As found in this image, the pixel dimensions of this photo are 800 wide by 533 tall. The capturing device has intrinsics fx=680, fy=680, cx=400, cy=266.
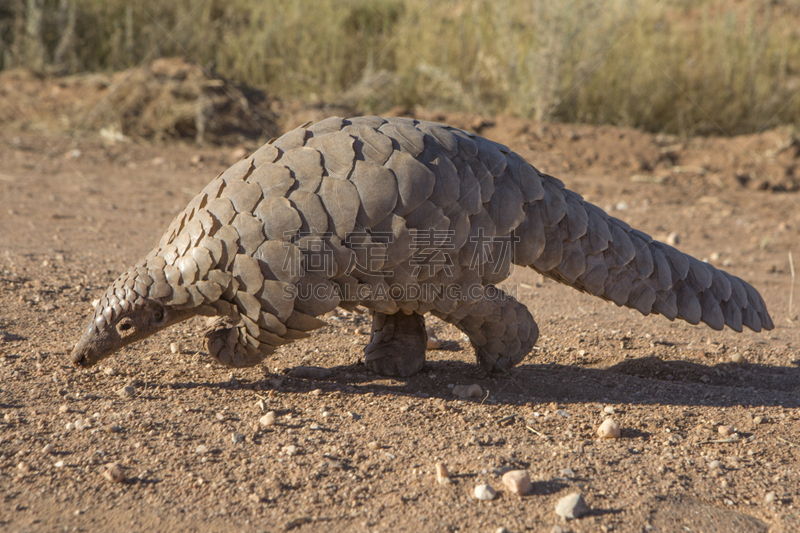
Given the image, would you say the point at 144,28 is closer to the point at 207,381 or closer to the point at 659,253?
the point at 207,381

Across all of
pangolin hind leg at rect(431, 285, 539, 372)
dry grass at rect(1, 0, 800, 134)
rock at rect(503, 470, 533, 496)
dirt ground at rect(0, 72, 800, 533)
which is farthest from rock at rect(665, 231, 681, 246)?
rock at rect(503, 470, 533, 496)

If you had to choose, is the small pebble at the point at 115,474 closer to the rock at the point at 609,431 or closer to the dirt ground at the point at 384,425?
the dirt ground at the point at 384,425

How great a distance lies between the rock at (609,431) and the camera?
9.52ft

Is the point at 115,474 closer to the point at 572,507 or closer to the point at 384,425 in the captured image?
the point at 384,425

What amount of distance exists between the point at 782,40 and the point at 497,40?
170 inches

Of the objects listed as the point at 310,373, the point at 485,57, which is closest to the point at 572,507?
the point at 310,373

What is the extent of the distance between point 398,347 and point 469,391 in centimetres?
44

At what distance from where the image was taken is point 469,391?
10.8 ft

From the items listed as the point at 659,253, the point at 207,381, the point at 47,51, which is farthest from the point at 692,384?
the point at 47,51

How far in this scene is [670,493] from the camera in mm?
2480

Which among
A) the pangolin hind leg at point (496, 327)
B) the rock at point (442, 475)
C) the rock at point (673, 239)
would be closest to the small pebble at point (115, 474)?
the rock at point (442, 475)

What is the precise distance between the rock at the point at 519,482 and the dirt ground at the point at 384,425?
3 cm

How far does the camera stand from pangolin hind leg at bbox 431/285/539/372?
3.21 meters

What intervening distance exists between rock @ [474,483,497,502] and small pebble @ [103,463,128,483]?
1254mm
